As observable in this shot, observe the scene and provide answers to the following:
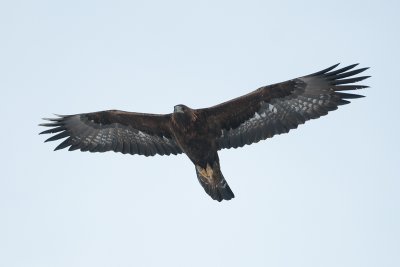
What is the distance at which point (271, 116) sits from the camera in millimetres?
15688

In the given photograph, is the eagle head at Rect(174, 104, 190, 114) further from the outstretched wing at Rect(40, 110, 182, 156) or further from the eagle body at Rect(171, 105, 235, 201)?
the outstretched wing at Rect(40, 110, 182, 156)

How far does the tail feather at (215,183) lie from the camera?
15.7 meters

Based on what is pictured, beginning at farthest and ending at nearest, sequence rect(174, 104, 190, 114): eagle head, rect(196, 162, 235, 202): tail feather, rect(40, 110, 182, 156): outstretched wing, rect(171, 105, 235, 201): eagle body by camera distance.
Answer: rect(40, 110, 182, 156): outstretched wing < rect(196, 162, 235, 202): tail feather < rect(171, 105, 235, 201): eagle body < rect(174, 104, 190, 114): eagle head

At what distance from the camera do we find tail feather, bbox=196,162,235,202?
1573 cm

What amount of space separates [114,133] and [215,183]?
2.27 meters

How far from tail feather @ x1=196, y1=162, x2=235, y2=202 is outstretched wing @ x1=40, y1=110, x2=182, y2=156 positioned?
867 millimetres

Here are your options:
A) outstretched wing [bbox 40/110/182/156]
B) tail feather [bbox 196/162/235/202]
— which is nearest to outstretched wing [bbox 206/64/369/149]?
tail feather [bbox 196/162/235/202]

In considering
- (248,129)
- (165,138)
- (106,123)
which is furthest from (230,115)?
(106,123)

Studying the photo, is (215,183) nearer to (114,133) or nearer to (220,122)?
(220,122)

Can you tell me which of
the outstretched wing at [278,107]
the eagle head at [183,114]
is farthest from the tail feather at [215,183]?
the eagle head at [183,114]

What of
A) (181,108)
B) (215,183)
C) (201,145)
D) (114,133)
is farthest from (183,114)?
(114,133)

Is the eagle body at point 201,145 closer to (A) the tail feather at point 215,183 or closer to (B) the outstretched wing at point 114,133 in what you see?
(A) the tail feather at point 215,183

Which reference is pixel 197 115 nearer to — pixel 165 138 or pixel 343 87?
pixel 165 138

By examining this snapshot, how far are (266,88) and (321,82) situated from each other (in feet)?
3.29
